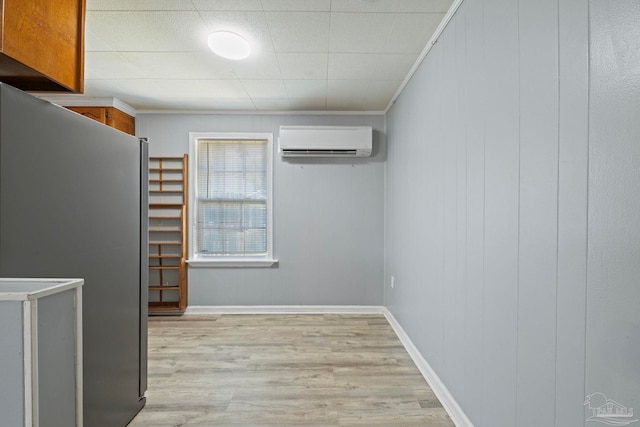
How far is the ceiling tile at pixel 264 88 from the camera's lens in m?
3.19

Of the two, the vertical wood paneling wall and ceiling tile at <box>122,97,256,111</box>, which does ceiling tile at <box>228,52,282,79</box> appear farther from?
the vertical wood paneling wall

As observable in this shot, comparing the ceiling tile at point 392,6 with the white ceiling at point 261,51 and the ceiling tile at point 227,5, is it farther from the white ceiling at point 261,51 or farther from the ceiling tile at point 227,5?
the ceiling tile at point 227,5

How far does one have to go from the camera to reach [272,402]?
7.07ft

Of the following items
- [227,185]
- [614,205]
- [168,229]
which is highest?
[227,185]

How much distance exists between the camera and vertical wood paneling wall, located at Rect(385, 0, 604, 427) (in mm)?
1066

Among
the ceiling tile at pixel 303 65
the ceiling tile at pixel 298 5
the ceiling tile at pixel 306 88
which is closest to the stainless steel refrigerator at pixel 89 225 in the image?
the ceiling tile at pixel 298 5

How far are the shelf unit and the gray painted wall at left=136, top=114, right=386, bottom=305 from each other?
0.16 meters

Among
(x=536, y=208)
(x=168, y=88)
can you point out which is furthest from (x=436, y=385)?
(x=168, y=88)

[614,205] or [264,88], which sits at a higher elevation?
[264,88]

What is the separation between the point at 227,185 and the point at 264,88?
4.34 feet

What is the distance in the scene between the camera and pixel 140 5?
2.02m

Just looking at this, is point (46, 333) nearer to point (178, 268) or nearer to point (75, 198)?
point (75, 198)

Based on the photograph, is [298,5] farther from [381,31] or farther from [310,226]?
[310,226]

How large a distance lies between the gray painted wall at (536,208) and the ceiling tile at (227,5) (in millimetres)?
1220
